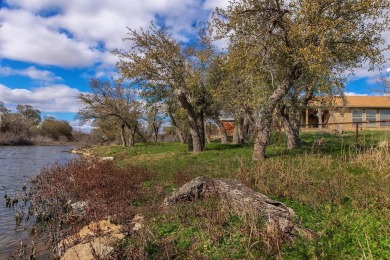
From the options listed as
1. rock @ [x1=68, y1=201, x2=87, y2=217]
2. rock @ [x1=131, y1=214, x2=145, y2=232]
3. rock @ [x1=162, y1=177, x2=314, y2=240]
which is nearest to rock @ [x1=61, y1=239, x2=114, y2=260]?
rock @ [x1=131, y1=214, x2=145, y2=232]

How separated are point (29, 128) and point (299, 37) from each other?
76.2m

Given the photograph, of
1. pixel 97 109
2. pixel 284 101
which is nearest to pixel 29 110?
pixel 97 109

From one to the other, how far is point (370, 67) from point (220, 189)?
1148cm

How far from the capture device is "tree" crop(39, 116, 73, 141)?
80.4m

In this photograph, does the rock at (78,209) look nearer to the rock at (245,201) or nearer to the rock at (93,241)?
the rock at (93,241)

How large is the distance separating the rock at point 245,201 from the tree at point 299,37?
6956mm

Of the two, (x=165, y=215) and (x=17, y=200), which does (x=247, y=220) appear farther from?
(x=17, y=200)

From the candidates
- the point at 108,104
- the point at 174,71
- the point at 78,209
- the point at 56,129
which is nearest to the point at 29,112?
the point at 56,129

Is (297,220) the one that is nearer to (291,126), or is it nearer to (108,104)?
(291,126)

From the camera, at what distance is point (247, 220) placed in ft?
19.0

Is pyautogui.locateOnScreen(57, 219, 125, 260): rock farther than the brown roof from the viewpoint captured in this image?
No

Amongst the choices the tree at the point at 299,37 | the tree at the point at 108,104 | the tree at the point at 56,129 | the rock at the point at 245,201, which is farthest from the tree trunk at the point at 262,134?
the tree at the point at 56,129

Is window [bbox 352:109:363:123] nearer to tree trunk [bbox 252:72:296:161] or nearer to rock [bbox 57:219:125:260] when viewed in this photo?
tree trunk [bbox 252:72:296:161]

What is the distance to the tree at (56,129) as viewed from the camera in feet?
264
